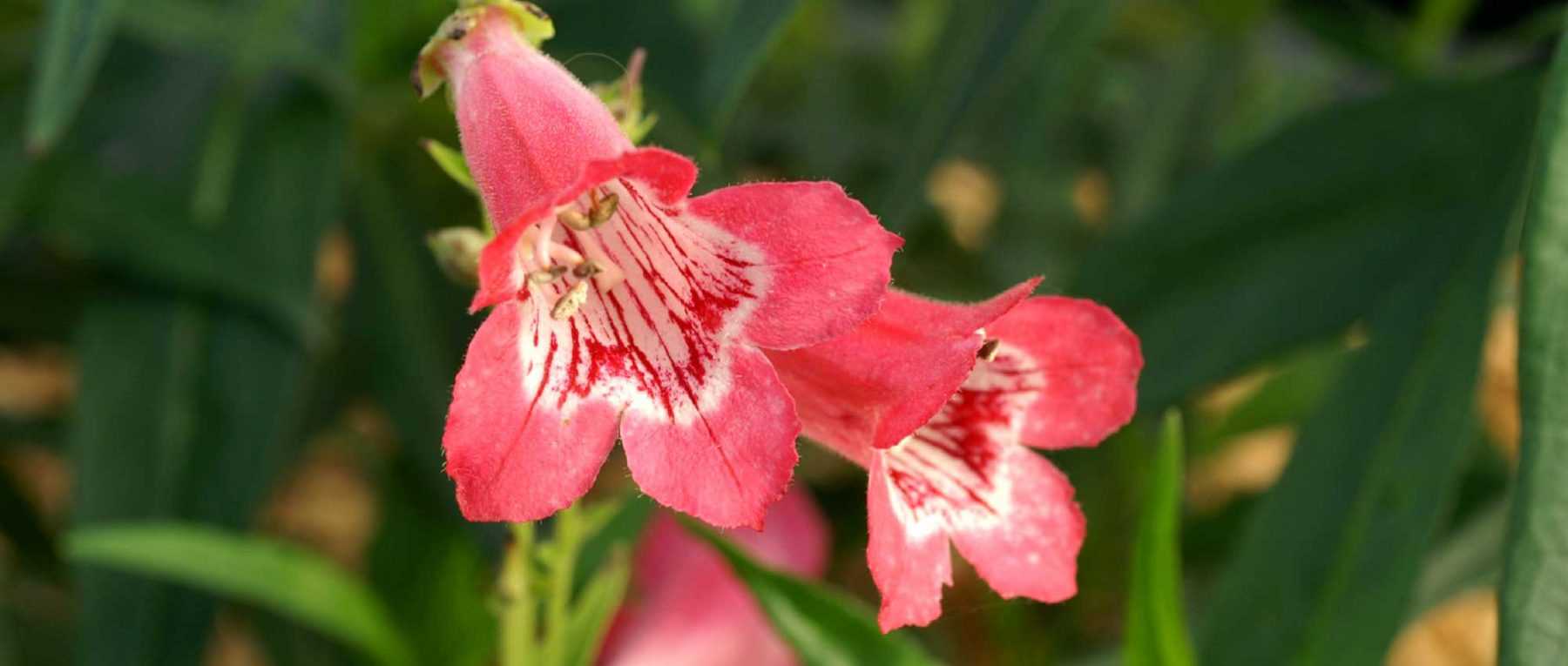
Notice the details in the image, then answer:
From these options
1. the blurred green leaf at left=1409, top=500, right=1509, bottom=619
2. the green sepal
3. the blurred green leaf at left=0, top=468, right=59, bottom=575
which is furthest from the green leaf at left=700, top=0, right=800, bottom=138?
the blurred green leaf at left=0, top=468, right=59, bottom=575

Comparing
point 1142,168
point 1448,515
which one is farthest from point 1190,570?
point 1142,168

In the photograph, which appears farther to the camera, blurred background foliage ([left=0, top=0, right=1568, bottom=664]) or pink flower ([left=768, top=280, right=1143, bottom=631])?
blurred background foliage ([left=0, top=0, right=1568, bottom=664])

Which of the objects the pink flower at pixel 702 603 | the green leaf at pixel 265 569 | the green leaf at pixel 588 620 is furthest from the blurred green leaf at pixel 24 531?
the green leaf at pixel 588 620

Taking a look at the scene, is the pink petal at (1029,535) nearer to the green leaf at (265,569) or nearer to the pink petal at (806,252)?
the pink petal at (806,252)

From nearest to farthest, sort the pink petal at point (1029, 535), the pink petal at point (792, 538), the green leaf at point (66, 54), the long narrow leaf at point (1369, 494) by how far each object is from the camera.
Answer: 1. the pink petal at point (1029, 535)
2. the green leaf at point (66, 54)
3. the long narrow leaf at point (1369, 494)
4. the pink petal at point (792, 538)

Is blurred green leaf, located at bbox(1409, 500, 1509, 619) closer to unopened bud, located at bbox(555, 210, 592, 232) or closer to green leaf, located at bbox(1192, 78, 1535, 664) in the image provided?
green leaf, located at bbox(1192, 78, 1535, 664)

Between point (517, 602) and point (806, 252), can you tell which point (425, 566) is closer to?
point (517, 602)

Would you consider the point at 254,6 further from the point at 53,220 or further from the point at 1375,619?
the point at 1375,619

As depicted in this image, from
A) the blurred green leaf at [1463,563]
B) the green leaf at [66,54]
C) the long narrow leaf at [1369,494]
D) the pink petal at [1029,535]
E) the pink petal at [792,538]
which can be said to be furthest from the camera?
the blurred green leaf at [1463,563]
